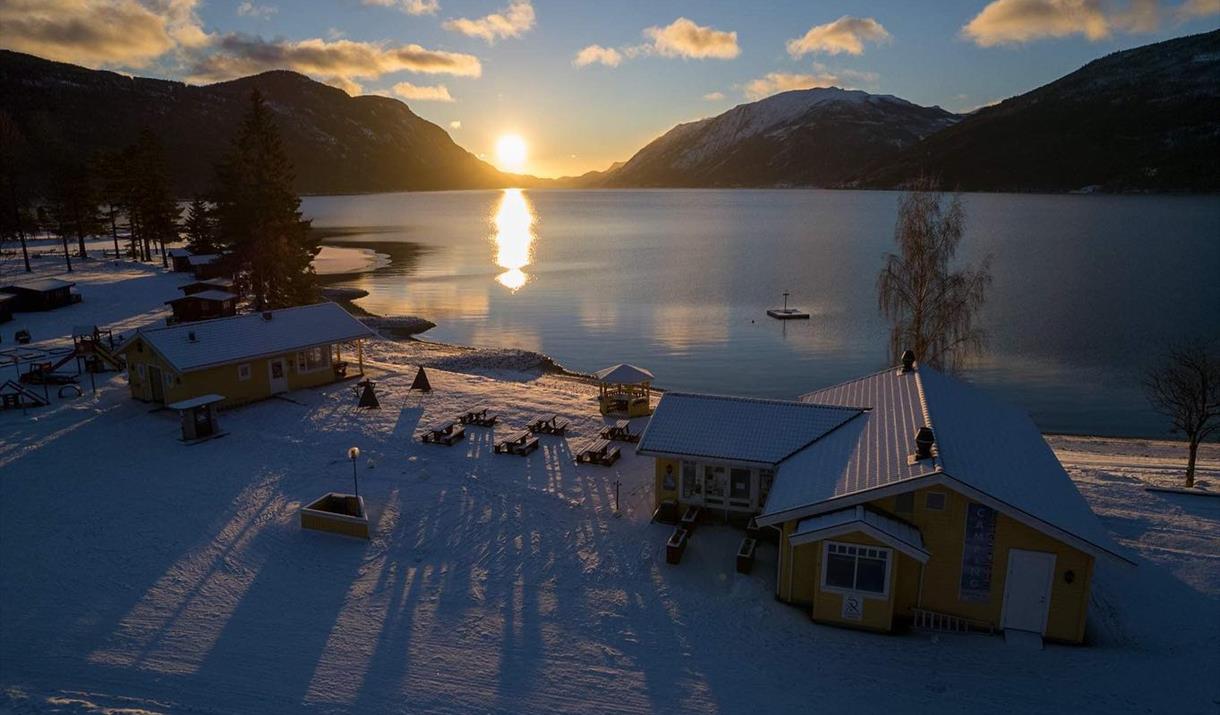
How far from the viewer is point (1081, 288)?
232ft

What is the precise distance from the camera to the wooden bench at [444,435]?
26.0m

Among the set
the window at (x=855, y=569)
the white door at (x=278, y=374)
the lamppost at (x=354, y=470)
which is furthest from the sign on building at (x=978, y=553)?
the white door at (x=278, y=374)

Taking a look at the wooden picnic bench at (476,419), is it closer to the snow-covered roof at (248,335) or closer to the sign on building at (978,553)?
the snow-covered roof at (248,335)

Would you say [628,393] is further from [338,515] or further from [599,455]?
[338,515]

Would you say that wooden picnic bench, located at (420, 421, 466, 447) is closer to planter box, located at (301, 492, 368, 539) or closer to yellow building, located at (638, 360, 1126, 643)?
planter box, located at (301, 492, 368, 539)

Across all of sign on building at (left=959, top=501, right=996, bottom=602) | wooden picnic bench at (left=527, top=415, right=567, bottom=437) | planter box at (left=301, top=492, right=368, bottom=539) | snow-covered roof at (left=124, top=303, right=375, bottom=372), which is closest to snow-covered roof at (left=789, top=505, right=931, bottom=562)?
sign on building at (left=959, top=501, right=996, bottom=602)

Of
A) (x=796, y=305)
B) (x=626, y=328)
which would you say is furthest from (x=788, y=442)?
(x=796, y=305)

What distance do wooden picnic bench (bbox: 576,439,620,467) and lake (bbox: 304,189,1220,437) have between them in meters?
19.1

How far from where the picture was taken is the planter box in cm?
1881

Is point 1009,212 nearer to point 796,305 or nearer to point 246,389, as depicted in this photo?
point 796,305

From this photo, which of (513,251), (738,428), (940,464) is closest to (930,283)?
(738,428)

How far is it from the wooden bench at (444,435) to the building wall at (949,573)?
14432mm

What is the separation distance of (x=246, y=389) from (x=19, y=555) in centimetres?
1367

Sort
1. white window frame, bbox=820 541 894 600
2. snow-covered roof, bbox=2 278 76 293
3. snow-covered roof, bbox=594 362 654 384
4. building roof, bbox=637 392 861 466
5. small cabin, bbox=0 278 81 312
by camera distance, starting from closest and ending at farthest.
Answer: white window frame, bbox=820 541 894 600, building roof, bbox=637 392 861 466, snow-covered roof, bbox=594 362 654 384, small cabin, bbox=0 278 81 312, snow-covered roof, bbox=2 278 76 293
